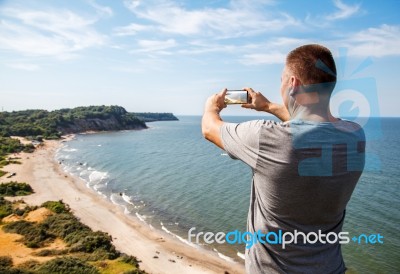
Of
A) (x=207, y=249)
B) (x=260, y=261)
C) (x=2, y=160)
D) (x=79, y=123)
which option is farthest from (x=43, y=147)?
(x=260, y=261)

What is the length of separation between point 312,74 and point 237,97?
29.4 inches

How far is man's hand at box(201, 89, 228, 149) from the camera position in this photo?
2.04 m

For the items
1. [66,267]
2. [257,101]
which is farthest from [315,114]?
[66,267]

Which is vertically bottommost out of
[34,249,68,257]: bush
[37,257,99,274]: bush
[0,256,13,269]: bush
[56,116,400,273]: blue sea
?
[56,116,400,273]: blue sea

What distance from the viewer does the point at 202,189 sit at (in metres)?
43.9

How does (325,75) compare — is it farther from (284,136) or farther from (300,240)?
(300,240)

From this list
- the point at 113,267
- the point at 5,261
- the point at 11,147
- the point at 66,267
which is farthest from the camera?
the point at 11,147

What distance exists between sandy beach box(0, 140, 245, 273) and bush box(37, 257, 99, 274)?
15.7 ft

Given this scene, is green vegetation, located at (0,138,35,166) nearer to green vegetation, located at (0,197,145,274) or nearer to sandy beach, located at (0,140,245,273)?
sandy beach, located at (0,140,245,273)

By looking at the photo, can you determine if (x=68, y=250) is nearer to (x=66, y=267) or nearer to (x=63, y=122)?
(x=66, y=267)

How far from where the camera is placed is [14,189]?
4028 centimetres

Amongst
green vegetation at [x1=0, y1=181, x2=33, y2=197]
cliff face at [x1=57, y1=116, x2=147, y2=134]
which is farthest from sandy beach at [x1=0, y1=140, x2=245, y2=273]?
cliff face at [x1=57, y1=116, x2=147, y2=134]

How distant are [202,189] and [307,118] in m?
42.6

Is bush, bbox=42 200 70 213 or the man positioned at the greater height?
the man
